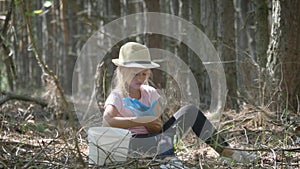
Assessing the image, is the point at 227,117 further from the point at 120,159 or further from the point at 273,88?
the point at 120,159

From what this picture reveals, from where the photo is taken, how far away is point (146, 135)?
3668 millimetres

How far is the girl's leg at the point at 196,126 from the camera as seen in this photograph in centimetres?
374

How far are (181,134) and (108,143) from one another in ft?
3.59

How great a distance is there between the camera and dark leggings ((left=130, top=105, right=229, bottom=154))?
3568 millimetres

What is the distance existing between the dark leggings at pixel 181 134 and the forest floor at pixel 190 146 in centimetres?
10

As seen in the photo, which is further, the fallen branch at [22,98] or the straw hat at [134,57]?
the fallen branch at [22,98]

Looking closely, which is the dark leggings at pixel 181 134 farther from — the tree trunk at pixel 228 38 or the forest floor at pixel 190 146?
the tree trunk at pixel 228 38

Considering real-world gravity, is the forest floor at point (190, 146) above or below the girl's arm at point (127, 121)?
below

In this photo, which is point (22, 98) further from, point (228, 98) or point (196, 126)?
point (196, 126)

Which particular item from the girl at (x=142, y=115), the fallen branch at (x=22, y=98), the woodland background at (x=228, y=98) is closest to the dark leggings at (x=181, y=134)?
the girl at (x=142, y=115)

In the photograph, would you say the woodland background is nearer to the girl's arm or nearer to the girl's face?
the girl's arm

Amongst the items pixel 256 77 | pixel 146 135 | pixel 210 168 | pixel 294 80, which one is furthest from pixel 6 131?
pixel 294 80

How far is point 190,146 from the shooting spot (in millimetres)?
3885

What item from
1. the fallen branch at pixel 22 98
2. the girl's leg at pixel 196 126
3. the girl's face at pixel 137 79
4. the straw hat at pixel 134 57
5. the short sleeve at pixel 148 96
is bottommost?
the fallen branch at pixel 22 98
